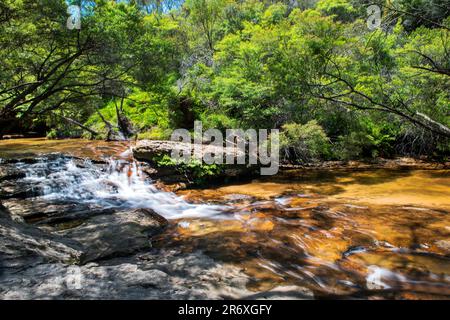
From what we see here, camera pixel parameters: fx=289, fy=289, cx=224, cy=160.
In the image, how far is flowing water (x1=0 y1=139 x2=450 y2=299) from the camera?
135 inches

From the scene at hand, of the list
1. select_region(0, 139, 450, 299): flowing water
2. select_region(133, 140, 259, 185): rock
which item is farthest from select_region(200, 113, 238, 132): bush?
select_region(0, 139, 450, 299): flowing water

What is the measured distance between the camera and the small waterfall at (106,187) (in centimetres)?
665

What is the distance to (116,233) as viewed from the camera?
445cm

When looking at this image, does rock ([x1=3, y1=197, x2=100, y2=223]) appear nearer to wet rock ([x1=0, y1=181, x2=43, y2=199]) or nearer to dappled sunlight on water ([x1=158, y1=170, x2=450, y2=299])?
wet rock ([x1=0, y1=181, x2=43, y2=199])

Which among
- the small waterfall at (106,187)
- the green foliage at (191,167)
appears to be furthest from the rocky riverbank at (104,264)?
the green foliage at (191,167)

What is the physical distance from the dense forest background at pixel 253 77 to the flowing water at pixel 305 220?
172 cm

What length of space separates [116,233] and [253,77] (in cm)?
912

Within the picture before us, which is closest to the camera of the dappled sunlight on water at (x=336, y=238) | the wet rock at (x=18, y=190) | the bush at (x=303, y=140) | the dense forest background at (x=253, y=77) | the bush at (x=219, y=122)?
the dappled sunlight on water at (x=336, y=238)

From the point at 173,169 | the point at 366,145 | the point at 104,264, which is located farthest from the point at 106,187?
the point at 366,145

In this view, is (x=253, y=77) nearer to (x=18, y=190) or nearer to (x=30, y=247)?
(x=18, y=190)

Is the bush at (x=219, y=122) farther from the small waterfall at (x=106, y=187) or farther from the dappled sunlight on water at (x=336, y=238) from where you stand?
the dappled sunlight on water at (x=336, y=238)

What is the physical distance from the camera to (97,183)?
796cm

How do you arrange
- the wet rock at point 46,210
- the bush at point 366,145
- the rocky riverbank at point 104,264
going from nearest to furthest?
the rocky riverbank at point 104,264, the wet rock at point 46,210, the bush at point 366,145

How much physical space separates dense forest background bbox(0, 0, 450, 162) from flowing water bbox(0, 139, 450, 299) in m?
1.72
